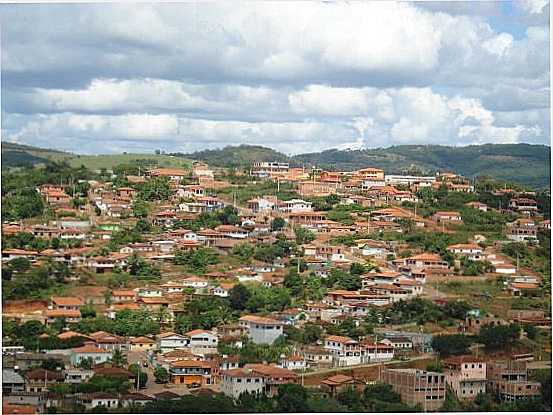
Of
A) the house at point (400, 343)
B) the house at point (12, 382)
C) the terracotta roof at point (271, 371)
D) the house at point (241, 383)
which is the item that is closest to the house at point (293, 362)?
the terracotta roof at point (271, 371)

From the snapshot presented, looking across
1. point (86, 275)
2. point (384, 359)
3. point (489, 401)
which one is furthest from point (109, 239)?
point (489, 401)

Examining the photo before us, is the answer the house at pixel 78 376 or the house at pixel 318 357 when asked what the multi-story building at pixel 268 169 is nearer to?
the house at pixel 318 357

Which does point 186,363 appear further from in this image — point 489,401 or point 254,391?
point 489,401

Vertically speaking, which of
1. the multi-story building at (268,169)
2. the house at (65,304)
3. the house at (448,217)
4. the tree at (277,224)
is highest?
the multi-story building at (268,169)

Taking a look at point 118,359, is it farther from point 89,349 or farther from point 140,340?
point 140,340

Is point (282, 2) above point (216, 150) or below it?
above

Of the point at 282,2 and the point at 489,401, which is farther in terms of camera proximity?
the point at 282,2

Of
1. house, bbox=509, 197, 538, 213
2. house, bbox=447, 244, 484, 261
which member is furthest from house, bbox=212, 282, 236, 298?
house, bbox=509, 197, 538, 213
